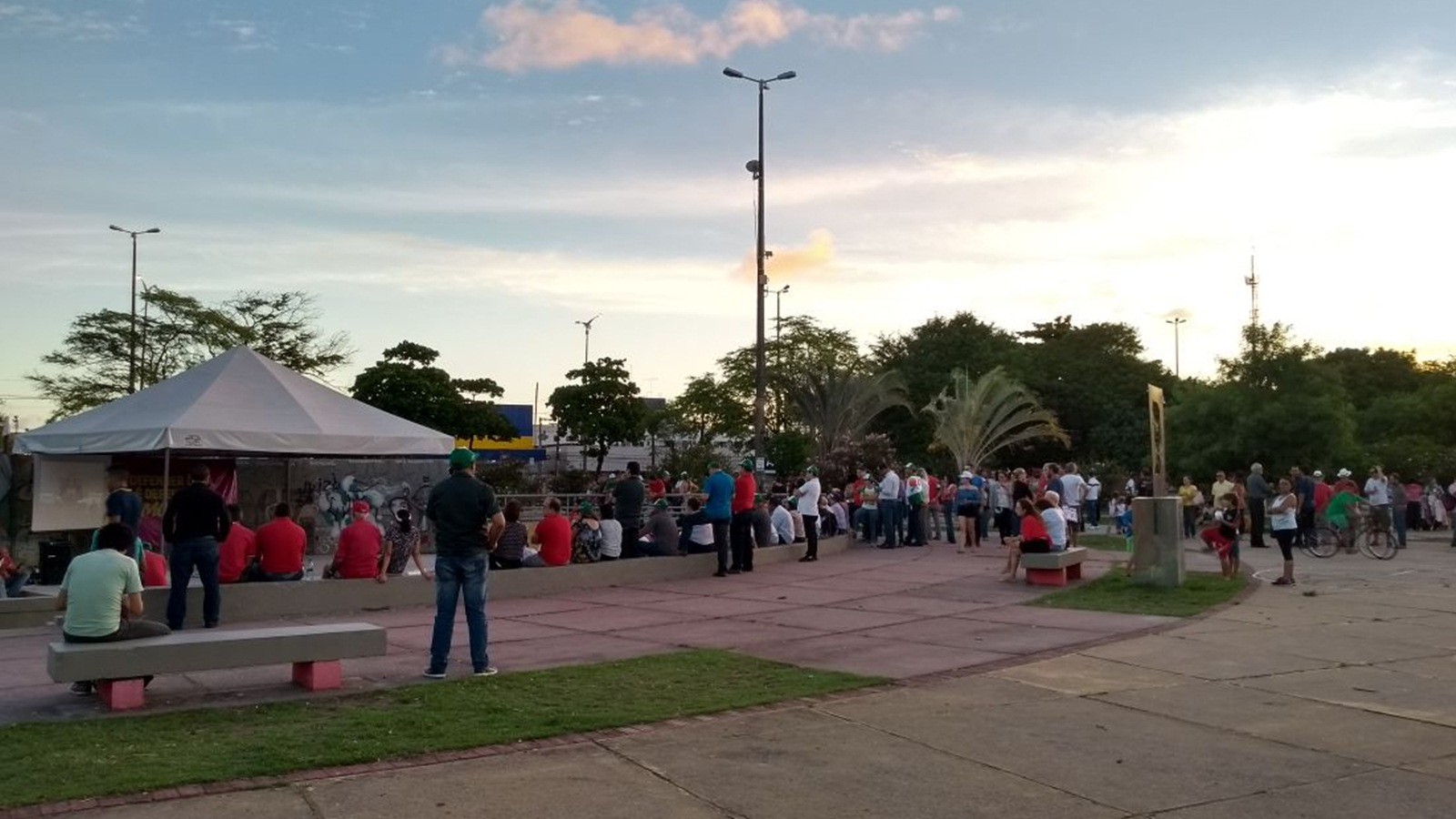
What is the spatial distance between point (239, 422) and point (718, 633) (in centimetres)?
852

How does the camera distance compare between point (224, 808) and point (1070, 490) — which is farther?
point (1070, 490)

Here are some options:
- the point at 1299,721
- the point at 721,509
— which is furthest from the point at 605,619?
the point at 1299,721

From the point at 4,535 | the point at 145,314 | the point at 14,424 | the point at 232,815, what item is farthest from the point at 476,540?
the point at 145,314

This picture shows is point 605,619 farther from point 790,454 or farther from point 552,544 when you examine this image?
point 790,454

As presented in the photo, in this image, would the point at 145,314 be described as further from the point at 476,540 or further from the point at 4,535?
the point at 476,540

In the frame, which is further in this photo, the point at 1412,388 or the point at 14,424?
the point at 1412,388

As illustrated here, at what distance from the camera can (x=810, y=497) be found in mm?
20844

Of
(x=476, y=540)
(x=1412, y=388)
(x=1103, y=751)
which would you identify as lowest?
(x=1103, y=751)

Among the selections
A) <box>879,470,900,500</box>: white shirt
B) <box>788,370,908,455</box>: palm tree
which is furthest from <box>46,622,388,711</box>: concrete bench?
<box>788,370,908,455</box>: palm tree

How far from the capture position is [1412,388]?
65.7 meters

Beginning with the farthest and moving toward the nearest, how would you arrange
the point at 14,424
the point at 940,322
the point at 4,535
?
1. the point at 940,322
2. the point at 14,424
3. the point at 4,535

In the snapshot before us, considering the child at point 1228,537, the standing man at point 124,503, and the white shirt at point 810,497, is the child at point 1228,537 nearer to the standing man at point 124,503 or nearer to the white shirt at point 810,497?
the white shirt at point 810,497

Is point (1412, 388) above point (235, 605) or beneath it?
above

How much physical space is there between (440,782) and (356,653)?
2.74 meters
